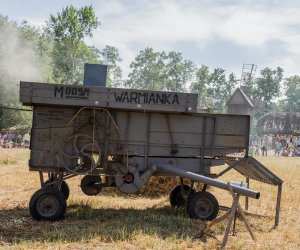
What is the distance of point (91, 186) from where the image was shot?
9727 millimetres

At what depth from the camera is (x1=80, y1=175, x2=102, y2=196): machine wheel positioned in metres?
9.69

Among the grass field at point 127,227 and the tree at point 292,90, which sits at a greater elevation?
the tree at point 292,90

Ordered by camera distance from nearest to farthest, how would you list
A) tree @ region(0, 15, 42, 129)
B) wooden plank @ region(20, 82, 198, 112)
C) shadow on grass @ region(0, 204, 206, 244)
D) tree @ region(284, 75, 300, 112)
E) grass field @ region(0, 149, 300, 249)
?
grass field @ region(0, 149, 300, 249) → shadow on grass @ region(0, 204, 206, 244) → wooden plank @ region(20, 82, 198, 112) → tree @ region(0, 15, 42, 129) → tree @ region(284, 75, 300, 112)

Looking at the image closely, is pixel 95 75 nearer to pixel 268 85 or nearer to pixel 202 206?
pixel 202 206

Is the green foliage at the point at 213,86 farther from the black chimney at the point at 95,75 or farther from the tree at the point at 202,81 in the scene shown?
the black chimney at the point at 95,75

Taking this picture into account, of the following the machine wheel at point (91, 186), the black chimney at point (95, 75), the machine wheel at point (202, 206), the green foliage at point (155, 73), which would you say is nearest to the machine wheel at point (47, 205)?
the machine wheel at point (91, 186)

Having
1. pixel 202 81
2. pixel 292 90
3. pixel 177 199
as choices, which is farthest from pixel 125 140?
pixel 292 90

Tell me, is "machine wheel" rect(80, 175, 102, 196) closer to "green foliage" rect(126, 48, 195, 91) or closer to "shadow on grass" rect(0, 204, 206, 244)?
"shadow on grass" rect(0, 204, 206, 244)

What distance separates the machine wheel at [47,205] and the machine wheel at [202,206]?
2626mm

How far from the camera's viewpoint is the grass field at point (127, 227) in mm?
6758

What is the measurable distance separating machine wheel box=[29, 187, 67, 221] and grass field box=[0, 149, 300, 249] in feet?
0.60

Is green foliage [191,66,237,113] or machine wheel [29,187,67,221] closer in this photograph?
machine wheel [29,187,67,221]

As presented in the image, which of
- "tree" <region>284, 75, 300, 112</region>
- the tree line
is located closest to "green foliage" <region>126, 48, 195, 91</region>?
the tree line

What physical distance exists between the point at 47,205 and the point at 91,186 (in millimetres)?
1643
